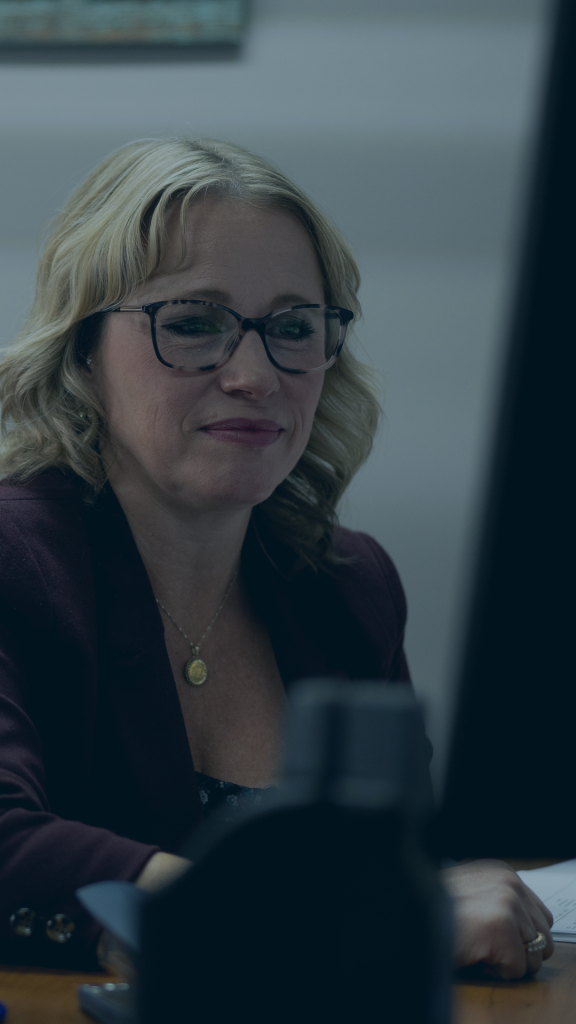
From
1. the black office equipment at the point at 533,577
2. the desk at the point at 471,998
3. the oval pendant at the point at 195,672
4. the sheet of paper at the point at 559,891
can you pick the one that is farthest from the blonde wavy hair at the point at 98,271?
the black office equipment at the point at 533,577

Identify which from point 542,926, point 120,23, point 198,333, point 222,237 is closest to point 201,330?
point 198,333

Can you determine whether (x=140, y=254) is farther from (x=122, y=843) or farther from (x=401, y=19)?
(x=401, y=19)

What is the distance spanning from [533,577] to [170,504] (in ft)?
2.98

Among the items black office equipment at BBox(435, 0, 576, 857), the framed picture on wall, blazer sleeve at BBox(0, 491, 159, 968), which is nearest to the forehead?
blazer sleeve at BBox(0, 491, 159, 968)

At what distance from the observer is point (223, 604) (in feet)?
4.41

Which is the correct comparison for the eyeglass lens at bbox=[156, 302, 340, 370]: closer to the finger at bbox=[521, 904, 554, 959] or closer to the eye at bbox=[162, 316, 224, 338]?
the eye at bbox=[162, 316, 224, 338]

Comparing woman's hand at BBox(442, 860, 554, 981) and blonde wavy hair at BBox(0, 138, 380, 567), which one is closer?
woman's hand at BBox(442, 860, 554, 981)

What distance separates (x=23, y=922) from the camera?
705 millimetres

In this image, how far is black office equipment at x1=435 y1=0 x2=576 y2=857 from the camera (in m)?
0.32

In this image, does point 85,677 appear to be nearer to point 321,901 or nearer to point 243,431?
point 243,431

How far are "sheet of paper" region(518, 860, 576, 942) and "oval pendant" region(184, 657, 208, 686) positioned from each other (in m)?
0.46

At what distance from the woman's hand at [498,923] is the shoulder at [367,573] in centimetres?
62

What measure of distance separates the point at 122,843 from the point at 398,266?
1.64 meters

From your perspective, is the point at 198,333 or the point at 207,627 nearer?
the point at 198,333
